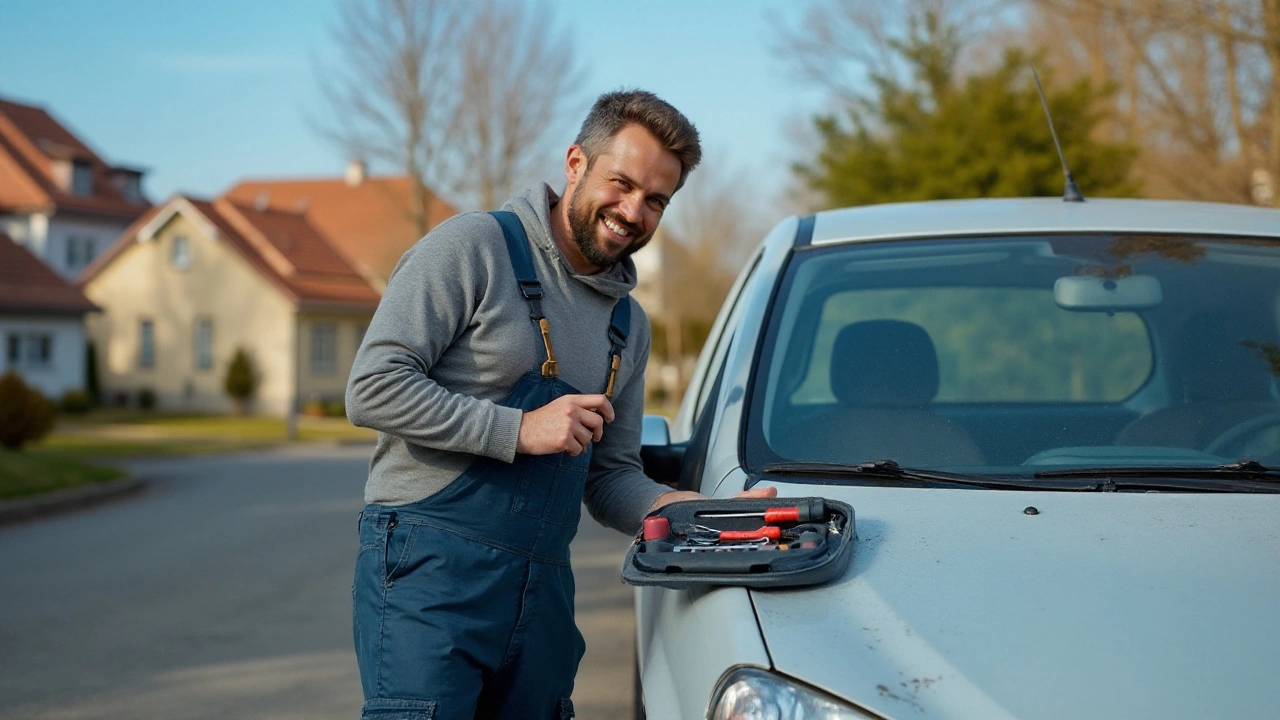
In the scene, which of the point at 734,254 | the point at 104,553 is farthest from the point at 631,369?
the point at 734,254

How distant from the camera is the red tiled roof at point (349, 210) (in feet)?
171

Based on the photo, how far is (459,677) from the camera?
2.52m

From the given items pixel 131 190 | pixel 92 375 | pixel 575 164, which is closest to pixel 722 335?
pixel 575 164

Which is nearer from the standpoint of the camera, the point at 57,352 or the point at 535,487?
the point at 535,487

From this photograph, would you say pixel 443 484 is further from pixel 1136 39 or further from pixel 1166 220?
pixel 1136 39

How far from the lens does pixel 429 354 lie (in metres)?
2.55

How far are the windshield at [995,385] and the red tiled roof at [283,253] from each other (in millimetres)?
38465

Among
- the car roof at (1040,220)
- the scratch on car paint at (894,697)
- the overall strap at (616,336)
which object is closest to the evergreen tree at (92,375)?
the car roof at (1040,220)

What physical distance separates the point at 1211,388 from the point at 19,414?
18.6 metres

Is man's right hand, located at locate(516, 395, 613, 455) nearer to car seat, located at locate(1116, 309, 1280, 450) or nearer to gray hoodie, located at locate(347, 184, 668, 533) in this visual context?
gray hoodie, located at locate(347, 184, 668, 533)

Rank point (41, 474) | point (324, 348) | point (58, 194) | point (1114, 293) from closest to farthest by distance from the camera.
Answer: point (1114, 293)
point (41, 474)
point (324, 348)
point (58, 194)

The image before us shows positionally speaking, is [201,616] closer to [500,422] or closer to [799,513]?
[500,422]

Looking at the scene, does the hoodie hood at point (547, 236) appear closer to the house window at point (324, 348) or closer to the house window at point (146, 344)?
the house window at point (324, 348)

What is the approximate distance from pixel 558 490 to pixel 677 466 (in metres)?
0.49
